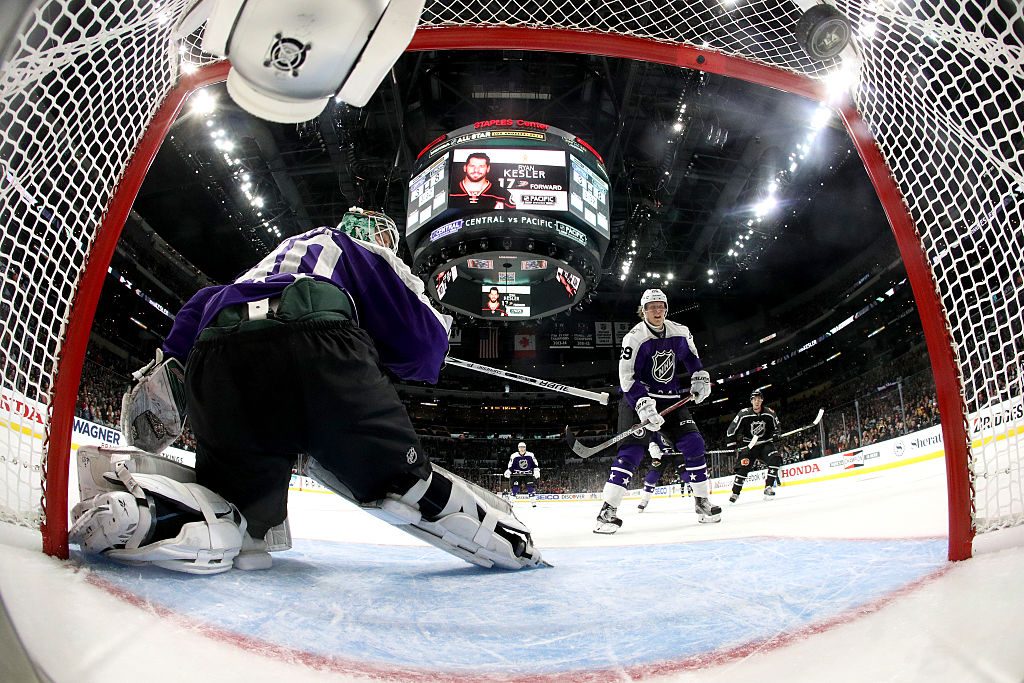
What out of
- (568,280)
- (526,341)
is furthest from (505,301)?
(526,341)

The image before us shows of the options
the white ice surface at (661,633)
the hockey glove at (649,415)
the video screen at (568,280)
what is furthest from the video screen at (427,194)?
the white ice surface at (661,633)

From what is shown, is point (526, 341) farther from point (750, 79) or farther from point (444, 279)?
point (750, 79)

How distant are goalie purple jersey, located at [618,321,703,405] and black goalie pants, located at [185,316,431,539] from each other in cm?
219

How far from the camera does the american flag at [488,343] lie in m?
14.1

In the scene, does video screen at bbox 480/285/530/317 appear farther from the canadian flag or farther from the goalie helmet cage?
the canadian flag

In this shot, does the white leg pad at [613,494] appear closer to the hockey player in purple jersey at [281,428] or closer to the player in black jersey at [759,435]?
the hockey player in purple jersey at [281,428]

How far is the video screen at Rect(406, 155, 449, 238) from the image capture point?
4785mm

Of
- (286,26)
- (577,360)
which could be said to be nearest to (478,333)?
(577,360)

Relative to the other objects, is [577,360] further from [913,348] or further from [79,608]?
[79,608]

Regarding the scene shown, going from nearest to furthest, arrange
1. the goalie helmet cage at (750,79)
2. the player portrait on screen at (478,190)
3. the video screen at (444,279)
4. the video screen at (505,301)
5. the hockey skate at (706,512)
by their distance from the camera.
Result: the goalie helmet cage at (750,79) < the hockey skate at (706,512) < the player portrait on screen at (478,190) < the video screen at (444,279) < the video screen at (505,301)

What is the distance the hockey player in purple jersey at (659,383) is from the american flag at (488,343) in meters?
10.9

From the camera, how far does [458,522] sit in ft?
3.59

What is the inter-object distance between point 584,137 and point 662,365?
20.0 feet

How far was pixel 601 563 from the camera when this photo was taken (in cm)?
127
